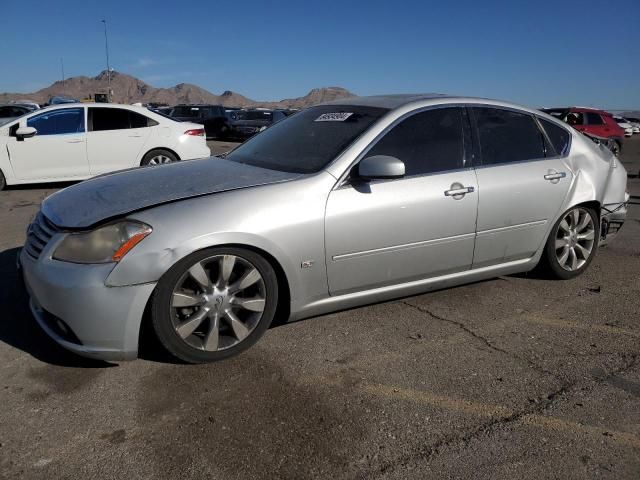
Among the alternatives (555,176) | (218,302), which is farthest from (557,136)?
(218,302)

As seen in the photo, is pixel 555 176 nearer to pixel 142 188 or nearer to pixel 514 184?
pixel 514 184

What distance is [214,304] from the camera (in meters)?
2.98

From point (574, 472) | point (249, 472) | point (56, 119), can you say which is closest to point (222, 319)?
point (249, 472)

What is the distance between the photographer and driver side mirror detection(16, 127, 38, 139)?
858cm

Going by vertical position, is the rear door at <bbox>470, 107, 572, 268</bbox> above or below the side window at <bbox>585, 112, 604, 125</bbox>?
below

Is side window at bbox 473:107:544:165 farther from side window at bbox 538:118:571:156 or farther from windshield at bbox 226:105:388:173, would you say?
windshield at bbox 226:105:388:173

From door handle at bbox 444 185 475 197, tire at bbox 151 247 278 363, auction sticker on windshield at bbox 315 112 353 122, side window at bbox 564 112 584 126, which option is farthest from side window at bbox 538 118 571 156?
side window at bbox 564 112 584 126

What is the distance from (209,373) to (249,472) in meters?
0.87

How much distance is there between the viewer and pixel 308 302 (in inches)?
128

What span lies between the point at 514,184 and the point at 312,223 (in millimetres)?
1629

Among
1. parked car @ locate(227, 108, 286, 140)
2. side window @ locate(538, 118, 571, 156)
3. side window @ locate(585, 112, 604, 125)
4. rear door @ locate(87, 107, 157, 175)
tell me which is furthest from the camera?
parked car @ locate(227, 108, 286, 140)

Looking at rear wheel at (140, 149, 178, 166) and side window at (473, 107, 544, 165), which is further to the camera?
rear wheel at (140, 149, 178, 166)

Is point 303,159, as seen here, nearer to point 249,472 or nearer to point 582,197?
point 249,472

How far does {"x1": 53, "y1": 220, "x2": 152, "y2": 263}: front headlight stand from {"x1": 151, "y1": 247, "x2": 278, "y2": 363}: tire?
9.7 inches
